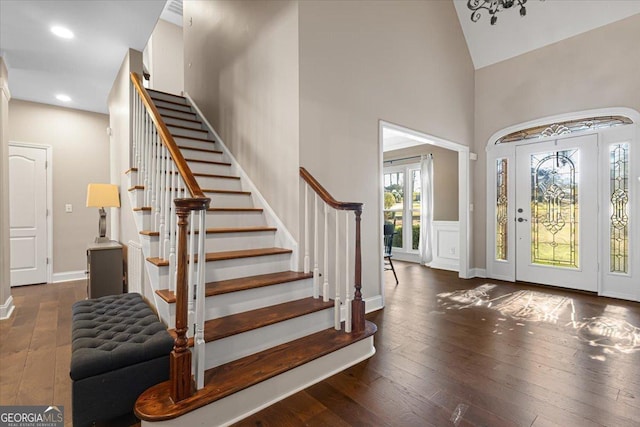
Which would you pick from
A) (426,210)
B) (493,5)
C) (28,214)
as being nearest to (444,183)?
(426,210)

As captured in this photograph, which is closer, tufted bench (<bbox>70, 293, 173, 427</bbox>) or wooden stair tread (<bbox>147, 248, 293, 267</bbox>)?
tufted bench (<bbox>70, 293, 173, 427</bbox>)

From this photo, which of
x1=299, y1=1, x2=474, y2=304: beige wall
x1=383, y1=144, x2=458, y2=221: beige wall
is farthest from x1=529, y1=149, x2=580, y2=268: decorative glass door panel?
x1=299, y1=1, x2=474, y2=304: beige wall

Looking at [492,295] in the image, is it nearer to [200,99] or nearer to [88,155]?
[200,99]

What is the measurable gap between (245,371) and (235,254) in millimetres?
992

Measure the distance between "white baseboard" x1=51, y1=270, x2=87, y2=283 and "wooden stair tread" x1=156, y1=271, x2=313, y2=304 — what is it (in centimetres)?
420

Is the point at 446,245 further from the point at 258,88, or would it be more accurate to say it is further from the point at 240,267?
the point at 240,267

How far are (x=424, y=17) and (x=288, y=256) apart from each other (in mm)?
3639

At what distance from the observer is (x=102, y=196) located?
12.9 ft

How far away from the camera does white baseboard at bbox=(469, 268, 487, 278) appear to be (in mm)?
5156

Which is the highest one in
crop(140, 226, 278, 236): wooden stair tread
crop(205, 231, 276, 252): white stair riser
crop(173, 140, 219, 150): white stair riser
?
crop(173, 140, 219, 150): white stair riser

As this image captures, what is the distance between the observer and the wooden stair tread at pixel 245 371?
1528 millimetres

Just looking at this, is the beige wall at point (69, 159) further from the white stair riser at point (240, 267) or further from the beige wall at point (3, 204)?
the white stair riser at point (240, 267)

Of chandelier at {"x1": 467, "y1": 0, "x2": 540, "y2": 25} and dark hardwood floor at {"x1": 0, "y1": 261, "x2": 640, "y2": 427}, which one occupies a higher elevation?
chandelier at {"x1": 467, "y1": 0, "x2": 540, "y2": 25}

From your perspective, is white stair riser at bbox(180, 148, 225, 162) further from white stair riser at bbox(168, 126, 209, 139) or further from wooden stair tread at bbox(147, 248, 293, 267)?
wooden stair tread at bbox(147, 248, 293, 267)
